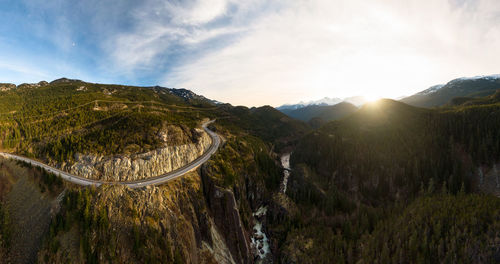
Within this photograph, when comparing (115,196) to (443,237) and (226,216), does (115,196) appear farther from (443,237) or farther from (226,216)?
(443,237)

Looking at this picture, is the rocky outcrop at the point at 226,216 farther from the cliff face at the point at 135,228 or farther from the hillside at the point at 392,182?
the hillside at the point at 392,182

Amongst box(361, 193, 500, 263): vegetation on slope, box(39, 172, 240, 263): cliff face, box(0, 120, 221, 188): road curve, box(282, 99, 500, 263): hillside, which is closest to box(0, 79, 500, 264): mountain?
box(39, 172, 240, 263): cliff face

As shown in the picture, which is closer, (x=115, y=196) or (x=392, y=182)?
(x=115, y=196)

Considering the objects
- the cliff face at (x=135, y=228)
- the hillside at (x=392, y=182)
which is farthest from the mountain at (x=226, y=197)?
the hillside at (x=392, y=182)

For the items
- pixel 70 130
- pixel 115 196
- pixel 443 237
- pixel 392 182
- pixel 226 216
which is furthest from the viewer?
pixel 392 182

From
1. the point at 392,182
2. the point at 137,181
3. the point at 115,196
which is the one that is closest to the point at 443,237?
the point at 392,182

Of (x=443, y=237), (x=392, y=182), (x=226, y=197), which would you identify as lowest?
(x=392, y=182)

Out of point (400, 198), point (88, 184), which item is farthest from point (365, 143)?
point (88, 184)
